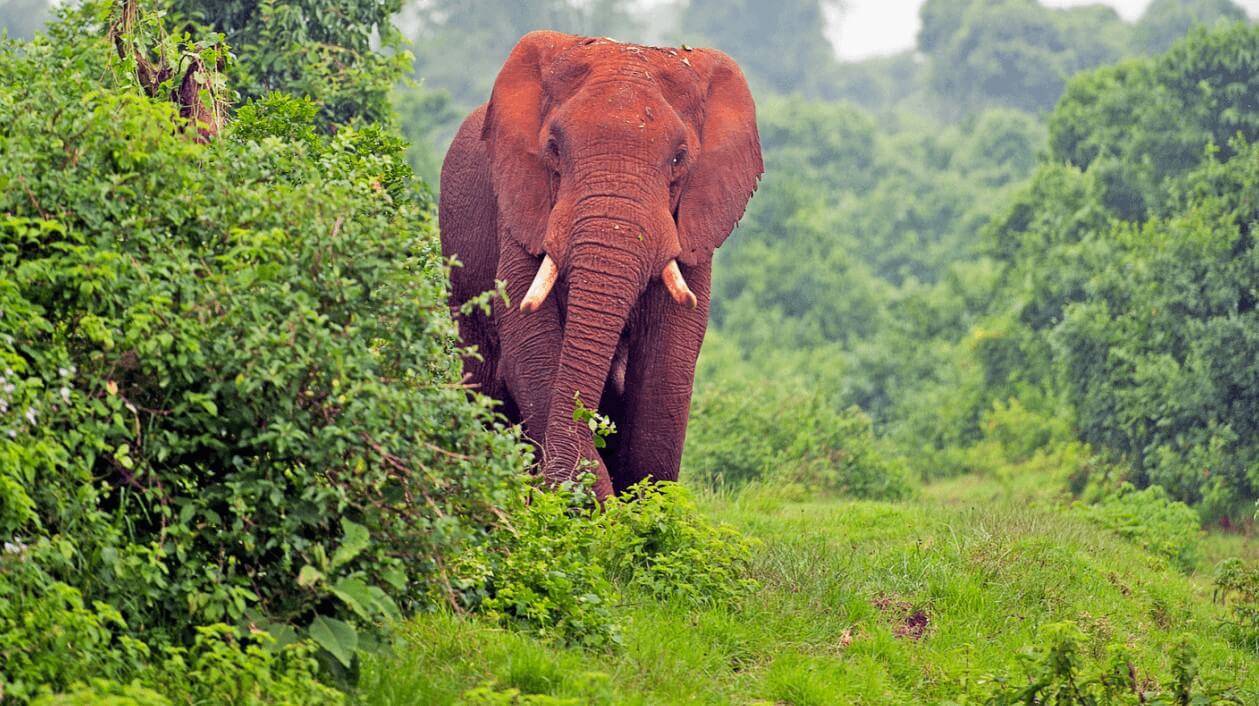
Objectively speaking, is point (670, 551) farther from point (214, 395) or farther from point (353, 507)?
point (214, 395)

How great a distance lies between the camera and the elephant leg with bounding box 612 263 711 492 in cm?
972

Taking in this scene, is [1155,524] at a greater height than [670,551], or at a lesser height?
greater

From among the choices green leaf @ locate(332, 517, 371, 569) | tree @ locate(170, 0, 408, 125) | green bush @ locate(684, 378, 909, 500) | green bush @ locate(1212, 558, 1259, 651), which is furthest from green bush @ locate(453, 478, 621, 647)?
tree @ locate(170, 0, 408, 125)

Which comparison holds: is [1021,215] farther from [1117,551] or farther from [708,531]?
[708,531]

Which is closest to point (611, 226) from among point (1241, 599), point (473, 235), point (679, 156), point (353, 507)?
point (679, 156)

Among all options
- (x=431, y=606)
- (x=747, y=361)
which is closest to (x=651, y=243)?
(x=431, y=606)

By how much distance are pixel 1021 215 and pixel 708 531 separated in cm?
1797

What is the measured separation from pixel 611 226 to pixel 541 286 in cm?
51

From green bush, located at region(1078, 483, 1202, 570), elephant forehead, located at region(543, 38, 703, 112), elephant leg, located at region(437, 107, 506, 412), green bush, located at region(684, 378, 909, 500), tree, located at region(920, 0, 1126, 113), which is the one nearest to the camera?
elephant forehead, located at region(543, 38, 703, 112)

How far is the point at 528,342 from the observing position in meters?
9.73

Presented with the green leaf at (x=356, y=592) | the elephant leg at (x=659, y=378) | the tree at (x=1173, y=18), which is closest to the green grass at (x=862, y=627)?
the green leaf at (x=356, y=592)

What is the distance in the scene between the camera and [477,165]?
10992mm

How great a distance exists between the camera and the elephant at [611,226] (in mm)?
9234

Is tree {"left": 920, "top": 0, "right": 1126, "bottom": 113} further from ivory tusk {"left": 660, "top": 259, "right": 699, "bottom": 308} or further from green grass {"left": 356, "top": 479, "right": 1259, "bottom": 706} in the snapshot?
ivory tusk {"left": 660, "top": 259, "right": 699, "bottom": 308}
